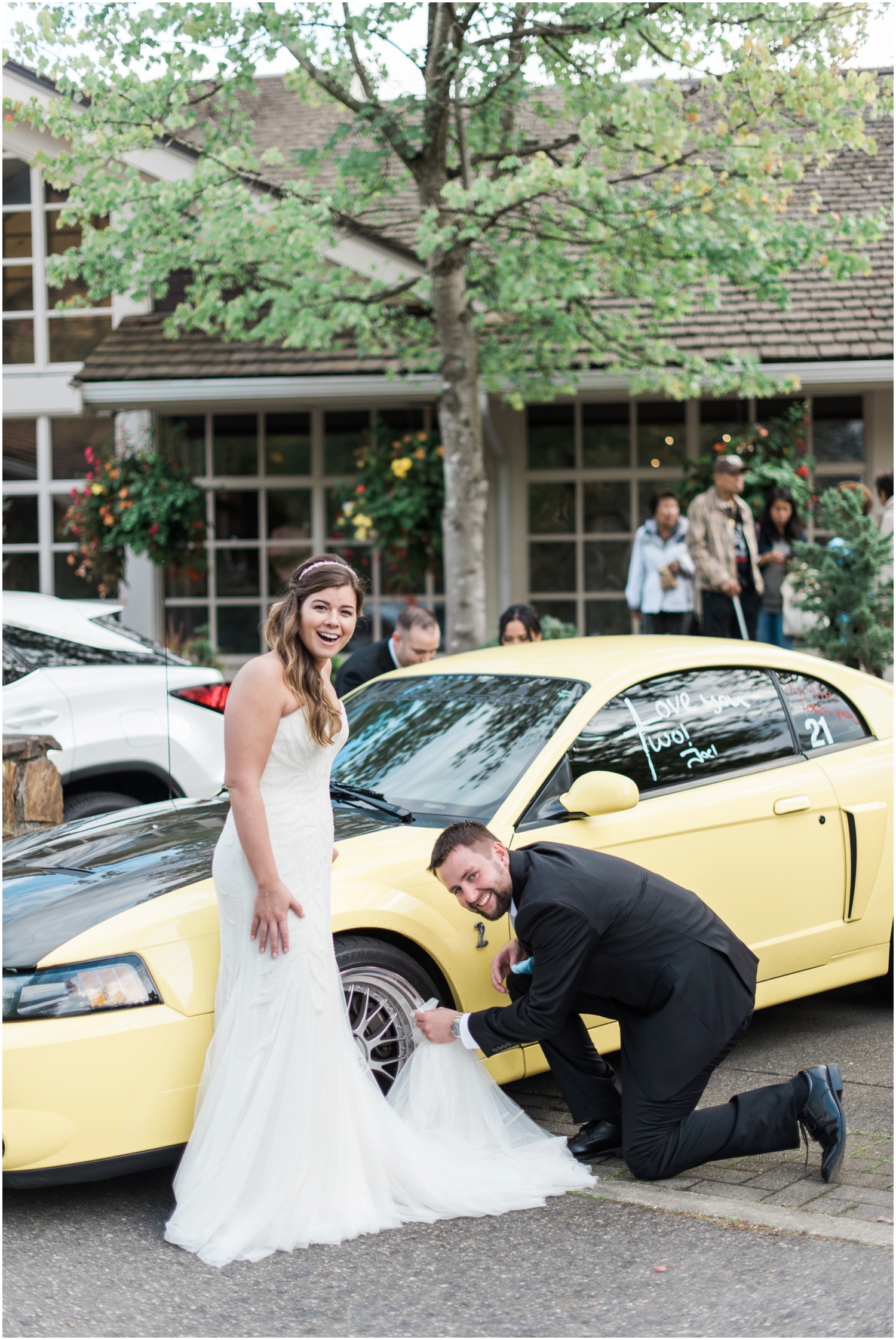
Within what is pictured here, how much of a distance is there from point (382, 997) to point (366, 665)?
3.26 metres

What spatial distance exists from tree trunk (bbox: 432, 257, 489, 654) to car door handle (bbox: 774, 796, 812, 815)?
4931mm

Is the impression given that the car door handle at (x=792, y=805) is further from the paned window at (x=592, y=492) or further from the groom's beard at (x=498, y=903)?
the paned window at (x=592, y=492)

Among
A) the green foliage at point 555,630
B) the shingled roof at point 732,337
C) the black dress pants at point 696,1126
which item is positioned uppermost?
the shingled roof at point 732,337

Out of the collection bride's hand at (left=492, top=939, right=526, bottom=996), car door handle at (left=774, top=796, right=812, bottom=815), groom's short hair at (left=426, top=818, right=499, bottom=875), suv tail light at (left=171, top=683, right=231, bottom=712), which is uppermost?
suv tail light at (left=171, top=683, right=231, bottom=712)

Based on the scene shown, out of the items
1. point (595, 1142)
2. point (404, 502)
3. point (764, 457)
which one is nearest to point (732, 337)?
point (764, 457)

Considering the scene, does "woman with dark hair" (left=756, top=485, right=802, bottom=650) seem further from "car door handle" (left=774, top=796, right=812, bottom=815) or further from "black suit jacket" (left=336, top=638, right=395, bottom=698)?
"car door handle" (left=774, top=796, right=812, bottom=815)

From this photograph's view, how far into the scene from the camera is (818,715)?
16.6ft

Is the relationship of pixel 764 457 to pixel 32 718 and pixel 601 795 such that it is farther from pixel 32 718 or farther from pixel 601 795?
pixel 601 795

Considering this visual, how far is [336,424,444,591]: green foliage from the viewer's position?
12.0 metres

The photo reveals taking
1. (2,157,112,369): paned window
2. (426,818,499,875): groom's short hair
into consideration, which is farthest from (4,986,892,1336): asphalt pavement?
(2,157,112,369): paned window

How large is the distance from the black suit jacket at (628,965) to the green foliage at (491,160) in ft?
18.1

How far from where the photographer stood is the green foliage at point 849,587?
8.98 meters

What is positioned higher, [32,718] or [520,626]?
[520,626]

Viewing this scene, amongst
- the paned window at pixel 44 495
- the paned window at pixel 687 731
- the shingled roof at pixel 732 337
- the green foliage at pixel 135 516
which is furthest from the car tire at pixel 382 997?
the paned window at pixel 44 495
